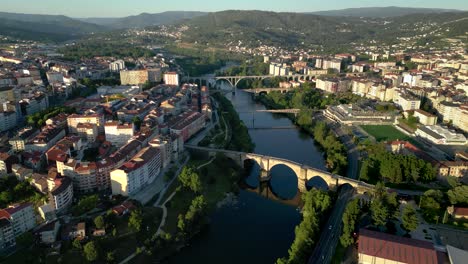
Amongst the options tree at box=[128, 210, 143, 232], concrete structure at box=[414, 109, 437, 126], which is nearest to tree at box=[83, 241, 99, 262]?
tree at box=[128, 210, 143, 232]

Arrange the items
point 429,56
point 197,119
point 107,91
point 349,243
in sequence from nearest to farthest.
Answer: point 349,243 < point 197,119 < point 107,91 < point 429,56

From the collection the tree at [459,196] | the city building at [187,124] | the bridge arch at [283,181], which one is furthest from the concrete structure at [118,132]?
the tree at [459,196]

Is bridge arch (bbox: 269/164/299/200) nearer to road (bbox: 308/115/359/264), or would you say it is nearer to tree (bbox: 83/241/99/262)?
road (bbox: 308/115/359/264)

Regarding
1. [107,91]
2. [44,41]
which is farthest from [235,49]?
[107,91]

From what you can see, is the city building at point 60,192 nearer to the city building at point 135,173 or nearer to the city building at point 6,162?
the city building at point 135,173

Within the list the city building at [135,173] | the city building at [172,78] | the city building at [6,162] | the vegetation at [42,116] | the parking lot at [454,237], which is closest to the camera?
the parking lot at [454,237]

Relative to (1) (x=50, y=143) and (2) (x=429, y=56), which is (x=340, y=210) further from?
(2) (x=429, y=56)
